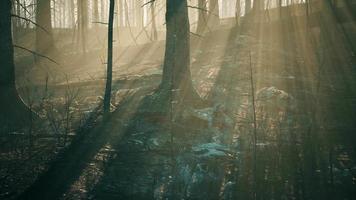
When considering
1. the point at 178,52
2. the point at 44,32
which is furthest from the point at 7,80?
the point at 44,32

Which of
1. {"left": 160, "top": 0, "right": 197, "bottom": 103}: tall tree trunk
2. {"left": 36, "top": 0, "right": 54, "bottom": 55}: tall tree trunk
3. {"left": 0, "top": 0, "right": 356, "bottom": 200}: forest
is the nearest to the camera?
{"left": 0, "top": 0, "right": 356, "bottom": 200}: forest

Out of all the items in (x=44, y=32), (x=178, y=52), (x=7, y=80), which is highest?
(x=44, y=32)

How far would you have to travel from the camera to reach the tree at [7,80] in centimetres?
959

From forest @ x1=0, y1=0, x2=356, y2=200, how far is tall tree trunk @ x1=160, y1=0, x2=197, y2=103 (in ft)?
0.09

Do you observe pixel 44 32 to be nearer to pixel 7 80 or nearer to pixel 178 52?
pixel 7 80

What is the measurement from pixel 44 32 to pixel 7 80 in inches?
411

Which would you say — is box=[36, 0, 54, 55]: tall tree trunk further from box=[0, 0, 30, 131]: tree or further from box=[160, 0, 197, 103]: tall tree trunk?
box=[160, 0, 197, 103]: tall tree trunk

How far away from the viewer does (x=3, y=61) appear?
31.9 feet

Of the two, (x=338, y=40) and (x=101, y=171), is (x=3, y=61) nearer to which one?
(x=101, y=171)

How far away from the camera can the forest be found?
639 cm

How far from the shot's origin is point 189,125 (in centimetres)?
913

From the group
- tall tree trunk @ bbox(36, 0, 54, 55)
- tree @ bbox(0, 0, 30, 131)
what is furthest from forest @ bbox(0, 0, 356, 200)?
tall tree trunk @ bbox(36, 0, 54, 55)

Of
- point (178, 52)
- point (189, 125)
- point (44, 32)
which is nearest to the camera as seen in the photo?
point (189, 125)

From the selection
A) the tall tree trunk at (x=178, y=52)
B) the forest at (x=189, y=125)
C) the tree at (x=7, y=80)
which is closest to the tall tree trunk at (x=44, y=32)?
the forest at (x=189, y=125)
